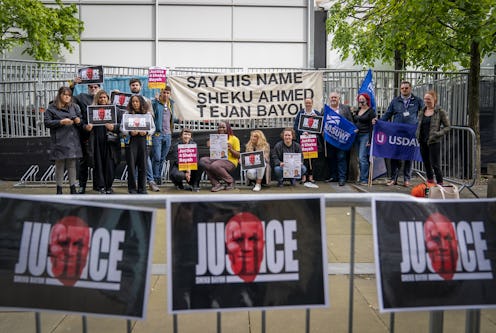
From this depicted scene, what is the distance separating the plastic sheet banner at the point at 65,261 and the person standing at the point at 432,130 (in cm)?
839

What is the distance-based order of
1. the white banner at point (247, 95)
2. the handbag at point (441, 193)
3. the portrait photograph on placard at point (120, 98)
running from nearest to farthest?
the handbag at point (441, 193), the portrait photograph on placard at point (120, 98), the white banner at point (247, 95)

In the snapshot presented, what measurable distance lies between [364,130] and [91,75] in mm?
5931

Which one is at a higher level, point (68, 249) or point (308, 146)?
point (308, 146)

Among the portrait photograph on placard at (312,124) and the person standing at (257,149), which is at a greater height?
the portrait photograph on placard at (312,124)

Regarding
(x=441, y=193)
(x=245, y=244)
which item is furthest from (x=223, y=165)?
(x=245, y=244)

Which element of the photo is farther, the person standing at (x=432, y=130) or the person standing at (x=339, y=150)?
the person standing at (x=339, y=150)

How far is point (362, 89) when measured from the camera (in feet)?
38.9

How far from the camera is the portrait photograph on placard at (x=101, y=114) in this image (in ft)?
33.2

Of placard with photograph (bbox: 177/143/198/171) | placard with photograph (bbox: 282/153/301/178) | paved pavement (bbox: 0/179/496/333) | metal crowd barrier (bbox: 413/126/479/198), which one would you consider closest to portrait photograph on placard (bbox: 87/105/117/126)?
placard with photograph (bbox: 177/143/198/171)

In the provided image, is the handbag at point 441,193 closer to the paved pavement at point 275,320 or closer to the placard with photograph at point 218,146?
the paved pavement at point 275,320

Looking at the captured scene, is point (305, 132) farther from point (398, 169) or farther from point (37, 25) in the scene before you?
point (37, 25)

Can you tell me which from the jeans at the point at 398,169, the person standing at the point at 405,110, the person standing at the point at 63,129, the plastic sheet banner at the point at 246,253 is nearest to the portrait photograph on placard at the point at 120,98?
the person standing at the point at 63,129

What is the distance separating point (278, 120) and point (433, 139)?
4.08 m

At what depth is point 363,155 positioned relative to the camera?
11812 mm
